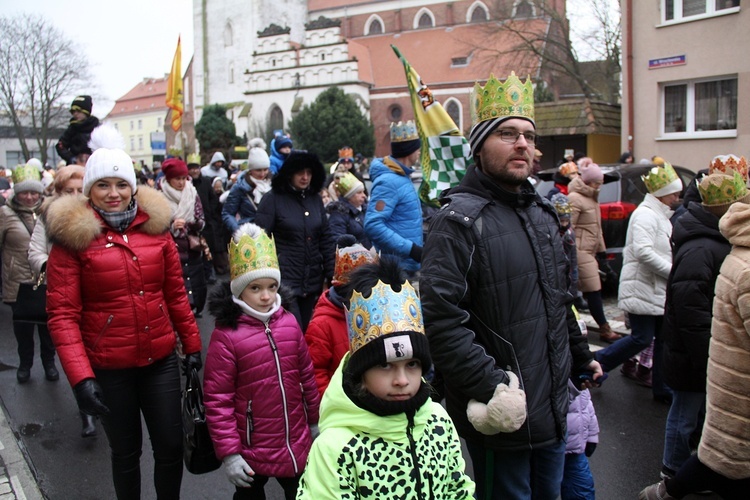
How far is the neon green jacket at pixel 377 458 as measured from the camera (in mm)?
2150

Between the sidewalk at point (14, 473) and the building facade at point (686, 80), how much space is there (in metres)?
16.4

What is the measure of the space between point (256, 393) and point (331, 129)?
46203mm

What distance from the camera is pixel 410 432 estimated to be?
2266 mm

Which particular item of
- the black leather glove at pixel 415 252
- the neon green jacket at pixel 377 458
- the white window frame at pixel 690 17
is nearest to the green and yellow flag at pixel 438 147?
the black leather glove at pixel 415 252

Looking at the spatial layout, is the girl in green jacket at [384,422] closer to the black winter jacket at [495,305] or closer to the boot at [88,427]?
the black winter jacket at [495,305]

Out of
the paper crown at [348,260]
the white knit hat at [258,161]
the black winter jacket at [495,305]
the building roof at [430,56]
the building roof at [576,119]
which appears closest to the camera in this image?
the black winter jacket at [495,305]

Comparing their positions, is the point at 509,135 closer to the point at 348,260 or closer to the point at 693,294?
the point at 348,260

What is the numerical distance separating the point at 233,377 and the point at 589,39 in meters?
30.0

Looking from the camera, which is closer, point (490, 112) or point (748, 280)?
point (490, 112)

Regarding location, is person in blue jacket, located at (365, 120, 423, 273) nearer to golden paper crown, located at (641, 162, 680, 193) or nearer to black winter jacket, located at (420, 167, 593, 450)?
golden paper crown, located at (641, 162, 680, 193)

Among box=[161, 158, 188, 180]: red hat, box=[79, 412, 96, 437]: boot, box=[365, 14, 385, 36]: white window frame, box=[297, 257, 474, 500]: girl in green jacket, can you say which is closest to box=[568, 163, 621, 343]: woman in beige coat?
box=[161, 158, 188, 180]: red hat

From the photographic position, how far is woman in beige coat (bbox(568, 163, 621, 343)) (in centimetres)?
735

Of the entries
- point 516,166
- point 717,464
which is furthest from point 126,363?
point 717,464

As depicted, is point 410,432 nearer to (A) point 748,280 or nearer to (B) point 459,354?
(B) point 459,354
